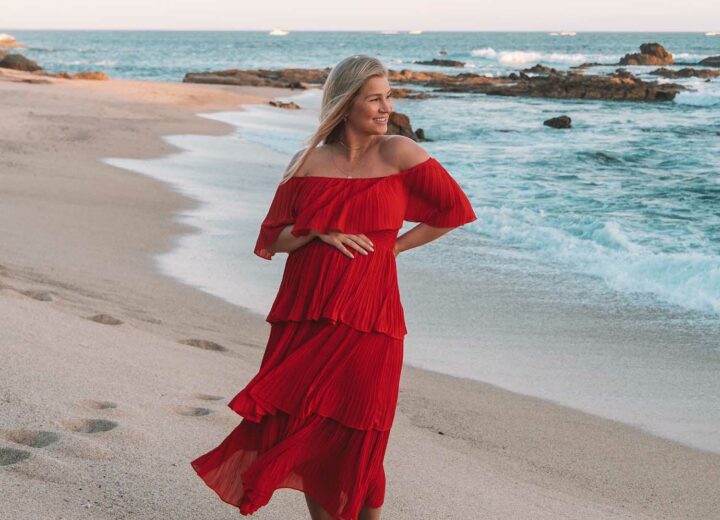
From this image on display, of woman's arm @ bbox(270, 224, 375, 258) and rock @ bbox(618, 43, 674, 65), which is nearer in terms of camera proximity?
woman's arm @ bbox(270, 224, 375, 258)

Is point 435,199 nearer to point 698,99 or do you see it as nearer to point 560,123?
point 560,123

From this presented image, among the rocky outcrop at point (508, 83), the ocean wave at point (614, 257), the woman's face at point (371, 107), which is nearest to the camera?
the woman's face at point (371, 107)

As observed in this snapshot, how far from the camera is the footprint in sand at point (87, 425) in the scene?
3.92 metres

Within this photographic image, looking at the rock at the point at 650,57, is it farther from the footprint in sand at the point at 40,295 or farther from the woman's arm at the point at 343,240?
the woman's arm at the point at 343,240

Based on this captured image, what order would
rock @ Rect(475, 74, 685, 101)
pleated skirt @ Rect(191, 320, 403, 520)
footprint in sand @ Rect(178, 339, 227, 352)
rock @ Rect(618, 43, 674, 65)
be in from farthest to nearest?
1. rock @ Rect(618, 43, 674, 65)
2. rock @ Rect(475, 74, 685, 101)
3. footprint in sand @ Rect(178, 339, 227, 352)
4. pleated skirt @ Rect(191, 320, 403, 520)

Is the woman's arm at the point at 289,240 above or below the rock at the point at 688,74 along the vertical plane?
above

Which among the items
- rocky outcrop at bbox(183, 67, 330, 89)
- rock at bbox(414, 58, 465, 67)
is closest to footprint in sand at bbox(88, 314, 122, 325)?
rocky outcrop at bbox(183, 67, 330, 89)

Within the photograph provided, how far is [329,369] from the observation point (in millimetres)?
2994

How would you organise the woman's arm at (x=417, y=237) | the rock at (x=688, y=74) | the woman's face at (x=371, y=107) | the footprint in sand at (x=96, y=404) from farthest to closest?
1. the rock at (x=688, y=74)
2. the footprint in sand at (x=96, y=404)
3. the woman's arm at (x=417, y=237)
4. the woman's face at (x=371, y=107)

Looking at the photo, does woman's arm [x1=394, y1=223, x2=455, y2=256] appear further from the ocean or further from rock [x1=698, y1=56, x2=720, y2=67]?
rock [x1=698, y1=56, x2=720, y2=67]

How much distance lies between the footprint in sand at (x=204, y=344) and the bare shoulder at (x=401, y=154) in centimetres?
306

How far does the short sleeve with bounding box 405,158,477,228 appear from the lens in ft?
10.3

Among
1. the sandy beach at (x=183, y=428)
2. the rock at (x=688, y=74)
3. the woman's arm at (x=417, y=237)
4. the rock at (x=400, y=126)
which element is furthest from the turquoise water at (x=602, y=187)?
the rock at (x=688, y=74)

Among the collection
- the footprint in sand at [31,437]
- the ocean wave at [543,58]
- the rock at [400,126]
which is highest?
the footprint in sand at [31,437]
